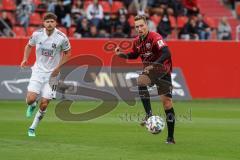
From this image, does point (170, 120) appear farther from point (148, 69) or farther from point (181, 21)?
point (181, 21)

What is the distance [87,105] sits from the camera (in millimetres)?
23766

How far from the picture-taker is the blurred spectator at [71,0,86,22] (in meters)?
30.2

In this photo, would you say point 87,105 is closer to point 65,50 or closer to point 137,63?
point 137,63

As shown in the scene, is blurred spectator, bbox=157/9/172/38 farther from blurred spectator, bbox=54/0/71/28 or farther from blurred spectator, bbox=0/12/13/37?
blurred spectator, bbox=0/12/13/37

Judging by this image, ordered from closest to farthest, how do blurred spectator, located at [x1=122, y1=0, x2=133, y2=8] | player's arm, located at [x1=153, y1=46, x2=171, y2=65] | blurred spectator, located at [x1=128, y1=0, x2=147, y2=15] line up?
1. player's arm, located at [x1=153, y1=46, x2=171, y2=65]
2. blurred spectator, located at [x1=128, y1=0, x2=147, y2=15]
3. blurred spectator, located at [x1=122, y1=0, x2=133, y2=8]

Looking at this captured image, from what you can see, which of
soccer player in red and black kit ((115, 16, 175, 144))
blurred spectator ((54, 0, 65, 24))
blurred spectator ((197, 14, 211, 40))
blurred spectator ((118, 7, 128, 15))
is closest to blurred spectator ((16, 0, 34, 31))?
blurred spectator ((54, 0, 65, 24))

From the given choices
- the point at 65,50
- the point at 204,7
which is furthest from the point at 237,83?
the point at 65,50

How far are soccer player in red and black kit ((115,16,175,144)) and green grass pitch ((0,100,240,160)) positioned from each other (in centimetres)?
73

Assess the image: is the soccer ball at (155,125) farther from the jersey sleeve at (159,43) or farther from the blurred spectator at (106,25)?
the blurred spectator at (106,25)

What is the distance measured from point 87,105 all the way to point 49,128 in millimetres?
6704

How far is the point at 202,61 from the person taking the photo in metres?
27.5

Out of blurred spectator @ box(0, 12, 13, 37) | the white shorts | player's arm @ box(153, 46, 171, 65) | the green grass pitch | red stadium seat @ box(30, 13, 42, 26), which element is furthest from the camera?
red stadium seat @ box(30, 13, 42, 26)

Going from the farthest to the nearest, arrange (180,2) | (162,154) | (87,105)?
(180,2) → (87,105) → (162,154)

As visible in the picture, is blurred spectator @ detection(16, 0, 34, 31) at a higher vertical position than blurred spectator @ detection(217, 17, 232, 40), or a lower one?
higher
